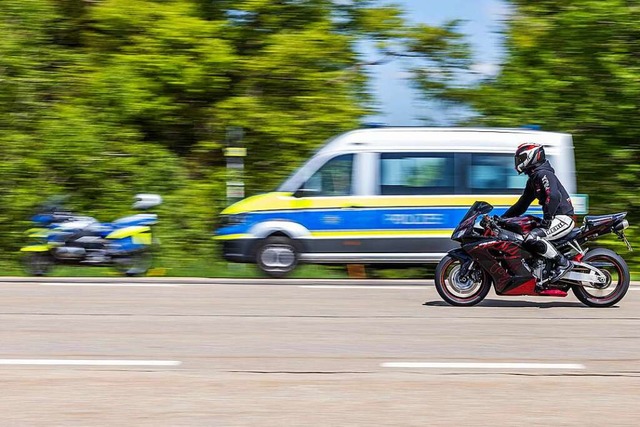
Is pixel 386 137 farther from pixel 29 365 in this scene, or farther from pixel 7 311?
pixel 29 365

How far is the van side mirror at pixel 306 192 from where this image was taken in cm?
1541

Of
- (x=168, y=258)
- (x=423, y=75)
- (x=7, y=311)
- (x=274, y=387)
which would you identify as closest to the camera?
(x=274, y=387)

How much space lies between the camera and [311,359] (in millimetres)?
8352

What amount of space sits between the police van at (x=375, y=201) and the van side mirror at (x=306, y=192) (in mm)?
14

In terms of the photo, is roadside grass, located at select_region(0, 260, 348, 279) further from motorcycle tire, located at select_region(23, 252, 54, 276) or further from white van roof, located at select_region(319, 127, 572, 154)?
white van roof, located at select_region(319, 127, 572, 154)

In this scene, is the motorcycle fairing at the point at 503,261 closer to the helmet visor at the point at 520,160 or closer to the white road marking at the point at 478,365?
the helmet visor at the point at 520,160

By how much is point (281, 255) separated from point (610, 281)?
17.1 feet

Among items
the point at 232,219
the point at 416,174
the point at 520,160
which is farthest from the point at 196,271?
the point at 520,160

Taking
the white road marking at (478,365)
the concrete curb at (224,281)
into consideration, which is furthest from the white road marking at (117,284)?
the white road marking at (478,365)

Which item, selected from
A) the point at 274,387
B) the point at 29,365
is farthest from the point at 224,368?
the point at 29,365

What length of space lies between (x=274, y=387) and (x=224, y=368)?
0.81 metres

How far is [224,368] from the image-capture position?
7.91m

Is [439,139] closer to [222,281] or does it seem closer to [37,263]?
[222,281]

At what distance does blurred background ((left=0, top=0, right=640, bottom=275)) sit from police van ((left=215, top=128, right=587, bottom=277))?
350cm
